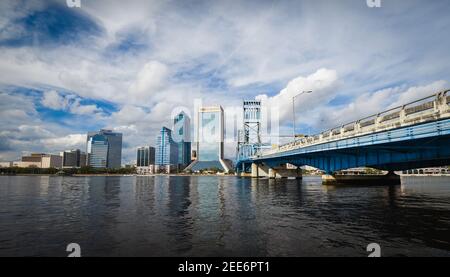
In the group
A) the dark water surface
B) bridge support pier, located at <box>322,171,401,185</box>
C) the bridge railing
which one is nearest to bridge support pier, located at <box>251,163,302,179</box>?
bridge support pier, located at <box>322,171,401,185</box>

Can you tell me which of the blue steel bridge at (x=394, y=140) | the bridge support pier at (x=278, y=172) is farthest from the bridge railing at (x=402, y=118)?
the bridge support pier at (x=278, y=172)

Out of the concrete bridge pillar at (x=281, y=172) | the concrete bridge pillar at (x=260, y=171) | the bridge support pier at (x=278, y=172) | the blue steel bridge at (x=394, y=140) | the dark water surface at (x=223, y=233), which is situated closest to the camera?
the dark water surface at (x=223, y=233)

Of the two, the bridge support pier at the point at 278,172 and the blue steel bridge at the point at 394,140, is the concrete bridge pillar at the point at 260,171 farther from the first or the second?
the blue steel bridge at the point at 394,140

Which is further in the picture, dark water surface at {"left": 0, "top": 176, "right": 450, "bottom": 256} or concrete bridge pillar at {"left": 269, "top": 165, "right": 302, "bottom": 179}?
concrete bridge pillar at {"left": 269, "top": 165, "right": 302, "bottom": 179}

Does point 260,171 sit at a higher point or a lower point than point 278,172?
higher

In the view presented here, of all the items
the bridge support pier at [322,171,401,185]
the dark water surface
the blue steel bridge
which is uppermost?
the blue steel bridge

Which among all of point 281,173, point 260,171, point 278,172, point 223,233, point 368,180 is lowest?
point 223,233

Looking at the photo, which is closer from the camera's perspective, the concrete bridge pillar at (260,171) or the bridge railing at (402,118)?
the bridge railing at (402,118)

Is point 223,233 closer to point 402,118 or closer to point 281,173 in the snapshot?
point 402,118

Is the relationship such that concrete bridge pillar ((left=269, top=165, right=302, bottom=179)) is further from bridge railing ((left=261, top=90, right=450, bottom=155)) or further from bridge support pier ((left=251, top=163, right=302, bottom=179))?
bridge railing ((left=261, top=90, right=450, bottom=155))

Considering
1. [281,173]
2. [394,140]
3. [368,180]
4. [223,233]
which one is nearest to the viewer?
[223,233]

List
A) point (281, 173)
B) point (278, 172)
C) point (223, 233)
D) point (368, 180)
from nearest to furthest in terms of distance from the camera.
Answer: point (223, 233), point (368, 180), point (281, 173), point (278, 172)

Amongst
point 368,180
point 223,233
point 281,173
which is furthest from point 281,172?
point 223,233
